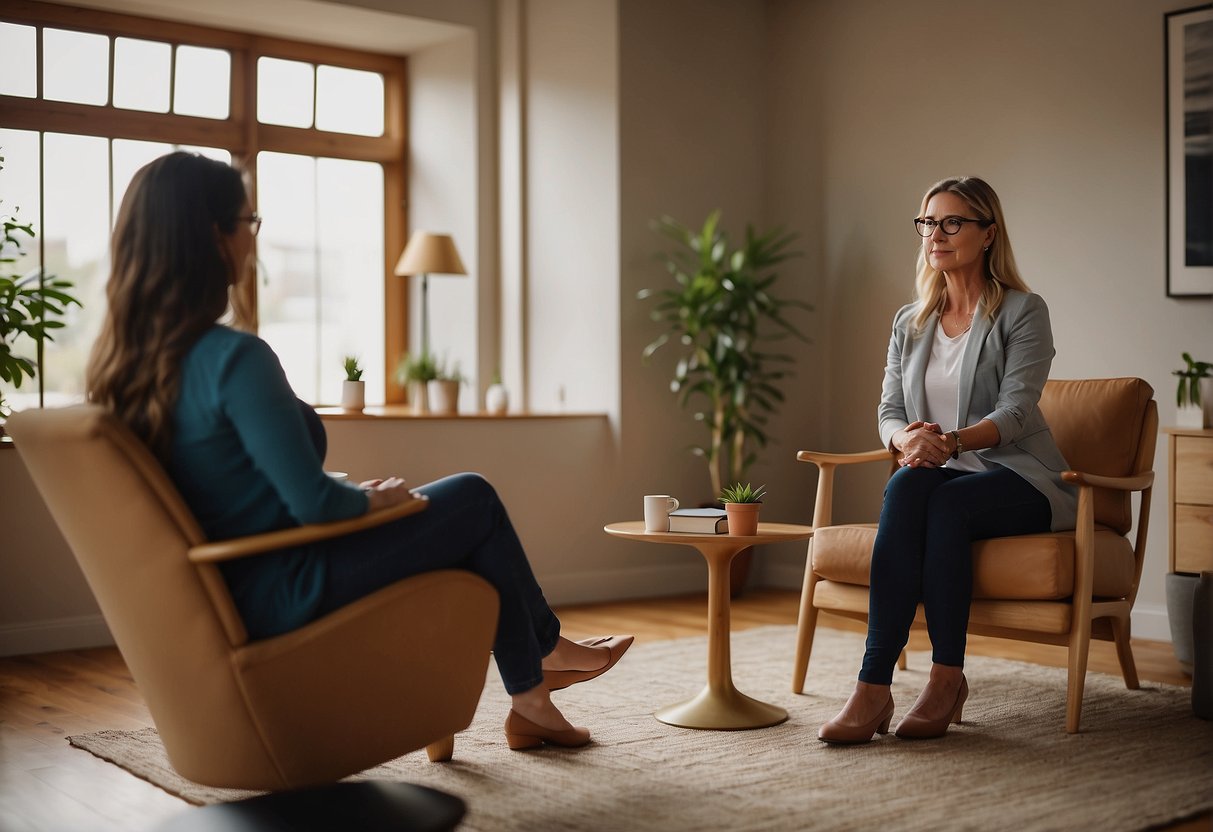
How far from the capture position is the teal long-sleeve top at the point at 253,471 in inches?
78.8

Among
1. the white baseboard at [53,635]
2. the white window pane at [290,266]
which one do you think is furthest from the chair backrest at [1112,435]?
the white window pane at [290,266]

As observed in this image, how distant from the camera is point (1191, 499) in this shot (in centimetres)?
379

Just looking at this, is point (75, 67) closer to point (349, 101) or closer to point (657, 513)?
point (349, 101)

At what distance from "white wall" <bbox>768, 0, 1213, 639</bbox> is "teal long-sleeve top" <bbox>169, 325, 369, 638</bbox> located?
326cm

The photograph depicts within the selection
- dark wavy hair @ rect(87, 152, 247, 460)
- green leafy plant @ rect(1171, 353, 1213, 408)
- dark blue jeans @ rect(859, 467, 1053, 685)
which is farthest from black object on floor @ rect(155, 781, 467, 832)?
green leafy plant @ rect(1171, 353, 1213, 408)

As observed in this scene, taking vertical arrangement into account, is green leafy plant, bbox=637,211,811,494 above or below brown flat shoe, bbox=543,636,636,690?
above

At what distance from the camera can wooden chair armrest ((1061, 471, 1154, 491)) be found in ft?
9.31

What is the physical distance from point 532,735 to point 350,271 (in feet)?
11.6

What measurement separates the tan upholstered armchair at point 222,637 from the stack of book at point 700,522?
877 millimetres

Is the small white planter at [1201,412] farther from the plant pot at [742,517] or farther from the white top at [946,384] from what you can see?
the plant pot at [742,517]

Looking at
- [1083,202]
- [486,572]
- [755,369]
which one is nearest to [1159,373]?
[1083,202]

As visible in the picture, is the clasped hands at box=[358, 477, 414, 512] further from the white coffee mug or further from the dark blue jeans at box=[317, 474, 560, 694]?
the white coffee mug

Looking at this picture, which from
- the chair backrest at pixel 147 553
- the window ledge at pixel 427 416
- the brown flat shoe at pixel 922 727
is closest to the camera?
the chair backrest at pixel 147 553

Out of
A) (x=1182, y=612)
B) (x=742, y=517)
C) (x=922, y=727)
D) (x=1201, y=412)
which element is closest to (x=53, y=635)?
(x=742, y=517)
